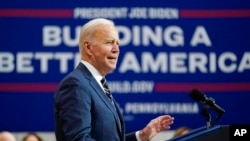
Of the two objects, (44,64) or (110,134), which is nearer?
(110,134)

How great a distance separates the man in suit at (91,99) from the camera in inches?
94.6

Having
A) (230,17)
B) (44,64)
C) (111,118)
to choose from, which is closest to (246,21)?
(230,17)

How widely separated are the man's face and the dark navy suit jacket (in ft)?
0.22

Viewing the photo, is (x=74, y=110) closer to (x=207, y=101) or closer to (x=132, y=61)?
(x=207, y=101)

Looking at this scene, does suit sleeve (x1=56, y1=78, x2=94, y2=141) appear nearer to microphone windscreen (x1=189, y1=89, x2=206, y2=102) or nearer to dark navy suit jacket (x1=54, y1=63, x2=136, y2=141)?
dark navy suit jacket (x1=54, y1=63, x2=136, y2=141)

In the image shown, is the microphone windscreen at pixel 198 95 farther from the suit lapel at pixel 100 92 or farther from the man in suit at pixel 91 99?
the suit lapel at pixel 100 92

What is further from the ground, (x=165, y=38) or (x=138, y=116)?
(x=165, y=38)

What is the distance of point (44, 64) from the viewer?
243 inches

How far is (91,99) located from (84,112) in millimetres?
102

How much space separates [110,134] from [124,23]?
3.77 m

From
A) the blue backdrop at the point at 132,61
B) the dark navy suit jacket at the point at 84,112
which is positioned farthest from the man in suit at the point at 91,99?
the blue backdrop at the point at 132,61

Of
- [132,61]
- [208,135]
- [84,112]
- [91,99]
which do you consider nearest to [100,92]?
[91,99]

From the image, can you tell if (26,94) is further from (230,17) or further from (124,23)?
(230,17)

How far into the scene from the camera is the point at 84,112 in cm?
241
